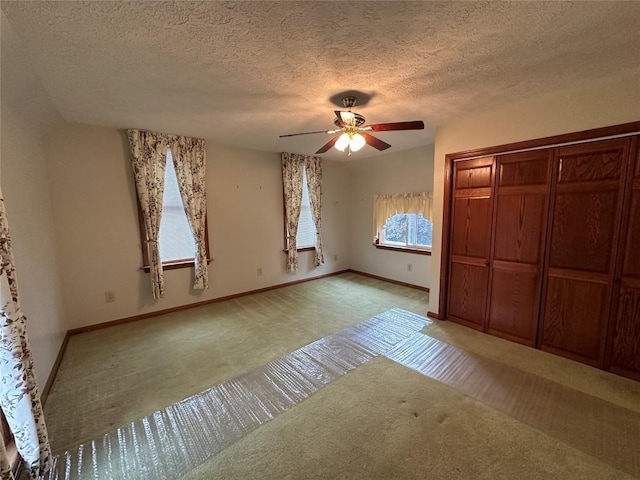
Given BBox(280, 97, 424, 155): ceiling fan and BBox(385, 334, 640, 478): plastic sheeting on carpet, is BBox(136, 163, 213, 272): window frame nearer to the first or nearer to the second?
BBox(280, 97, 424, 155): ceiling fan

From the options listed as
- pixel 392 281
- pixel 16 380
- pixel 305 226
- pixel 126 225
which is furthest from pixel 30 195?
pixel 392 281

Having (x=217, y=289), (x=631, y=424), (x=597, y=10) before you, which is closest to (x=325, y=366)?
(x=631, y=424)

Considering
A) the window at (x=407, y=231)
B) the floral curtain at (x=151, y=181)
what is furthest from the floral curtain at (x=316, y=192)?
the floral curtain at (x=151, y=181)

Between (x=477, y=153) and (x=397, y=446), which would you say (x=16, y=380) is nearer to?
(x=397, y=446)

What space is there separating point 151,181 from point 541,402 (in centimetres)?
442

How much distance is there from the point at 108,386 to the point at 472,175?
158 inches

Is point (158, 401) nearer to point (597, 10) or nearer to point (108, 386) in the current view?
point (108, 386)

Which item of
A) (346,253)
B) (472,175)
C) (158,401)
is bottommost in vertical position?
(158,401)

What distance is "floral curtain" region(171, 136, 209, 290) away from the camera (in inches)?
144

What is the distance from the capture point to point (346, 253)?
6.07m

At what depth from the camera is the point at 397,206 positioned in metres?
4.99

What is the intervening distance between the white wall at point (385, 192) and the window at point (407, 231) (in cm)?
21

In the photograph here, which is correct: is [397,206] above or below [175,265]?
above

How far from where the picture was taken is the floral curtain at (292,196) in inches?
188
